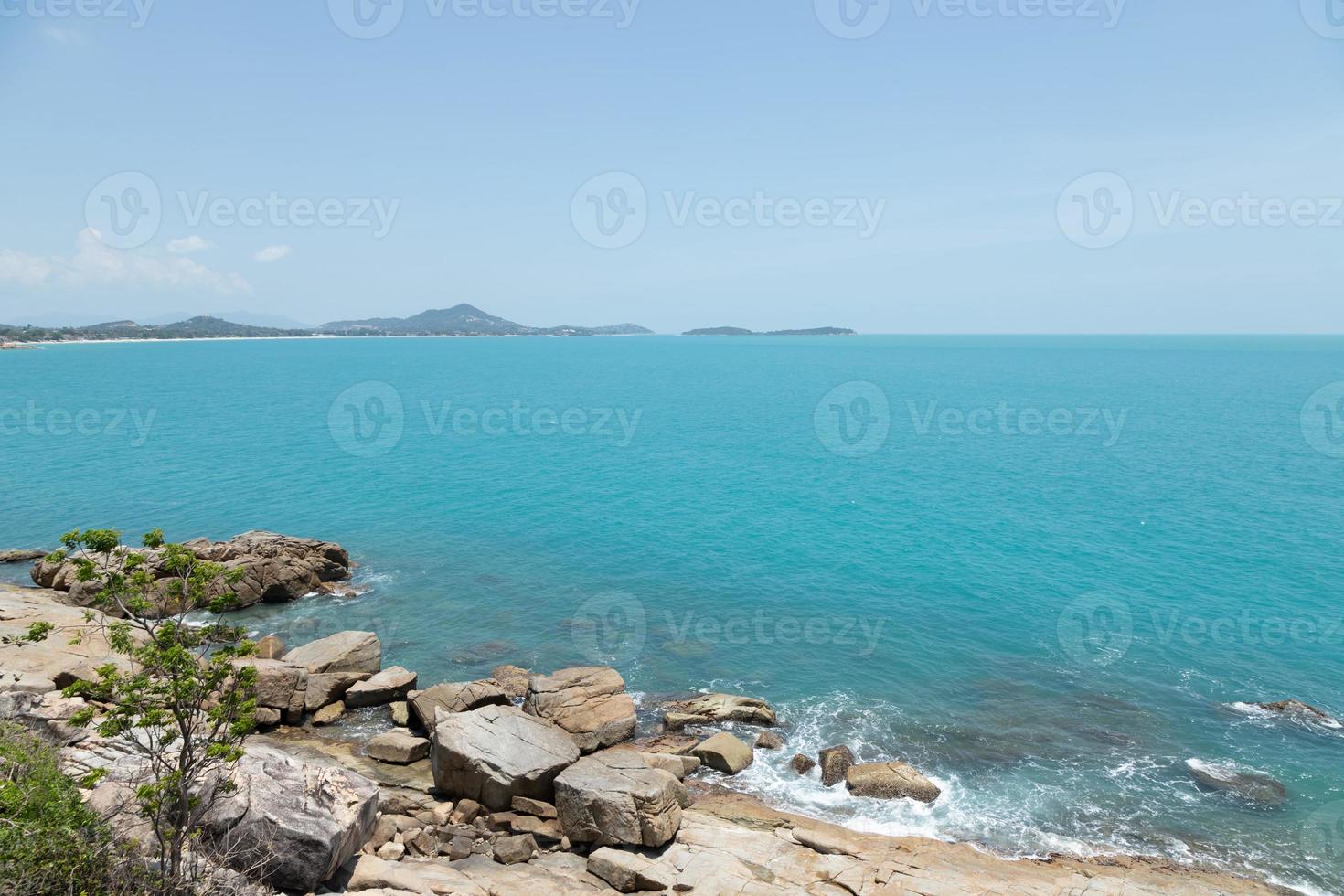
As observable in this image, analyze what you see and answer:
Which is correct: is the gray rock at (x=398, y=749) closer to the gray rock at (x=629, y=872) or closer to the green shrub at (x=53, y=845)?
the gray rock at (x=629, y=872)

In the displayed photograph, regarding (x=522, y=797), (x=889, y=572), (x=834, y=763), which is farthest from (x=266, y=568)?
(x=889, y=572)

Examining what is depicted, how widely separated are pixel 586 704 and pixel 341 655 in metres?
11.2

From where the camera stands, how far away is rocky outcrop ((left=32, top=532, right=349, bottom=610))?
38875 mm

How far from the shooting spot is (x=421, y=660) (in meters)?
34.1

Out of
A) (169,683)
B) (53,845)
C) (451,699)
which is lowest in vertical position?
(451,699)

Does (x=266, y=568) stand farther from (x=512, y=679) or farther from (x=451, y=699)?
(x=451, y=699)

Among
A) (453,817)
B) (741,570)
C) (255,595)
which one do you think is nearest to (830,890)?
(453,817)

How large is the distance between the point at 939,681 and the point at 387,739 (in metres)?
23.2

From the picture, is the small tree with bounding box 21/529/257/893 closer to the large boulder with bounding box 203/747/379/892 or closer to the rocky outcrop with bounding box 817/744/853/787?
the large boulder with bounding box 203/747/379/892

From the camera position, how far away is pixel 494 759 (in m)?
23.4

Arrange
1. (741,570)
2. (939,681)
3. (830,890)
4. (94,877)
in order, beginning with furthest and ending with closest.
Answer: (741,570)
(939,681)
(830,890)
(94,877)

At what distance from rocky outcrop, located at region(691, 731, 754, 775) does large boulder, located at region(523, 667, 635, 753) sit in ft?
9.96

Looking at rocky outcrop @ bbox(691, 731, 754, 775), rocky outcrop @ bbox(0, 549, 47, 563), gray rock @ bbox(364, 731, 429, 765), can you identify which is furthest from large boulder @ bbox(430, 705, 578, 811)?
rocky outcrop @ bbox(0, 549, 47, 563)

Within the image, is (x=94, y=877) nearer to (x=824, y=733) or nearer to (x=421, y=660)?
(x=421, y=660)
